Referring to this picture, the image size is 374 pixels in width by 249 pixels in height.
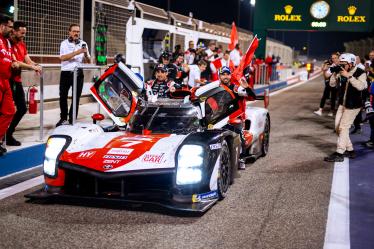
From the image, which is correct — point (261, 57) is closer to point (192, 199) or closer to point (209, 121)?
point (209, 121)

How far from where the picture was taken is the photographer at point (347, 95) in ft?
28.8

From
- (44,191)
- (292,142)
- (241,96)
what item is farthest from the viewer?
(292,142)

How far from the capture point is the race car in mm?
5426

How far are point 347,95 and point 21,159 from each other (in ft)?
16.5

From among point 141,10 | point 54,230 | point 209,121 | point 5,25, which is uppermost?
point 141,10

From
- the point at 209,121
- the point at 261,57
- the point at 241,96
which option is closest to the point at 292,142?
the point at 241,96

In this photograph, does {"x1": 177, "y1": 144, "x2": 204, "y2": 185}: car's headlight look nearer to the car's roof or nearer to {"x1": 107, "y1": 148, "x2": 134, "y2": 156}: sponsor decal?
{"x1": 107, "y1": 148, "x2": 134, "y2": 156}: sponsor decal

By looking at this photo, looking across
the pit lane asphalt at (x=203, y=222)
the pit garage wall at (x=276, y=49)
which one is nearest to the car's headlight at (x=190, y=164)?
the pit lane asphalt at (x=203, y=222)

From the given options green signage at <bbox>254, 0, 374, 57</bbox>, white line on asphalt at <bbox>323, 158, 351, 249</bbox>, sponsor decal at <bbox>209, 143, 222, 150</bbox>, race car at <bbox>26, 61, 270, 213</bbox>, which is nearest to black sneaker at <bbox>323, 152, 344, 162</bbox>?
white line on asphalt at <bbox>323, 158, 351, 249</bbox>

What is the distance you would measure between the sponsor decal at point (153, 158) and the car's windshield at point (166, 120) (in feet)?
3.39

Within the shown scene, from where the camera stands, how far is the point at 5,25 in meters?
7.57

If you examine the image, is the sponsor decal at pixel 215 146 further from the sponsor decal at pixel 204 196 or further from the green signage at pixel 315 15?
the green signage at pixel 315 15

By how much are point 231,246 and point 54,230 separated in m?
1.55

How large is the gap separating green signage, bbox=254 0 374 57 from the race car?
22.0 metres
